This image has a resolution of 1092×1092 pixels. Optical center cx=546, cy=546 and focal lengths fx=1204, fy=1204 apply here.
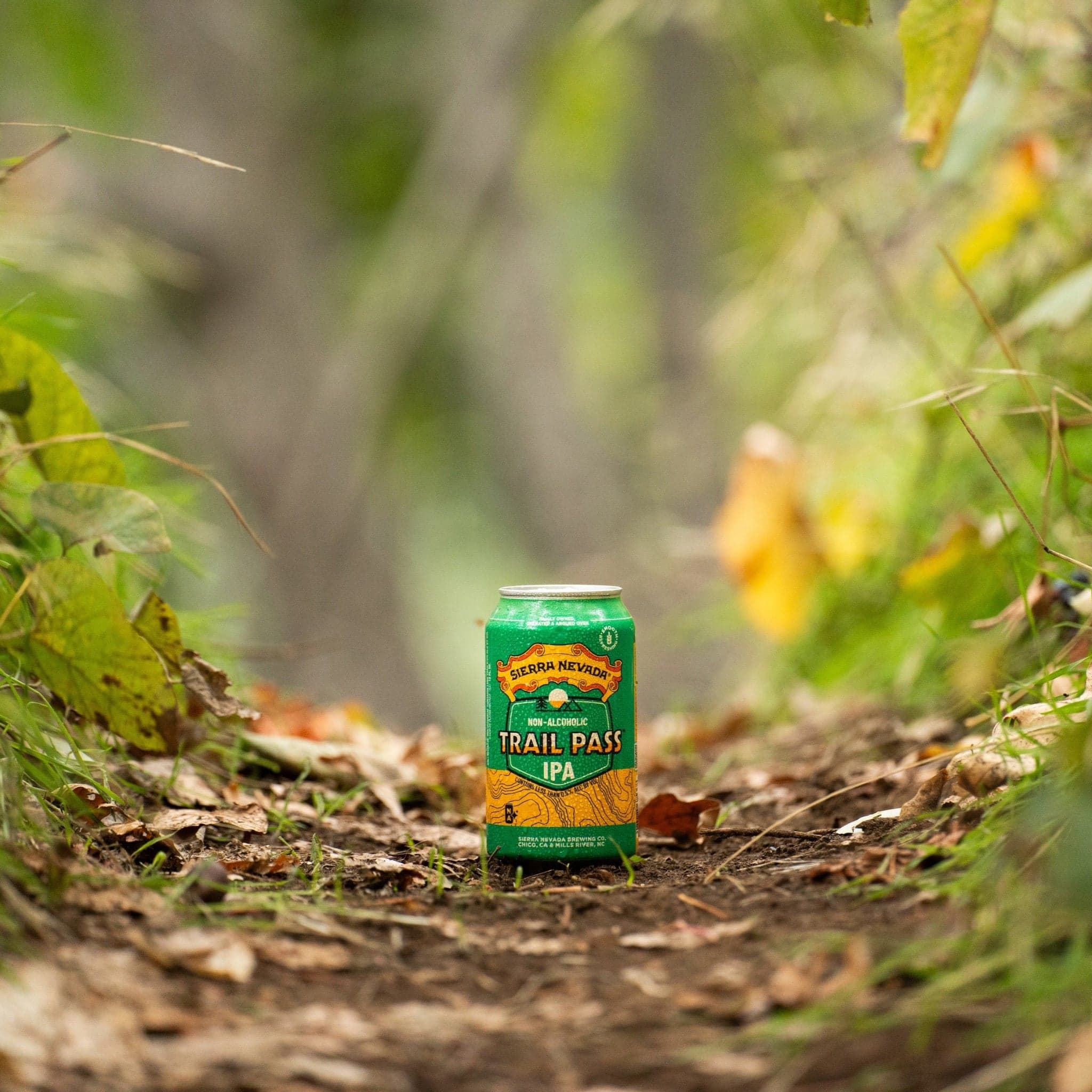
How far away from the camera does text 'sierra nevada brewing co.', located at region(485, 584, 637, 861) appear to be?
51.7 inches

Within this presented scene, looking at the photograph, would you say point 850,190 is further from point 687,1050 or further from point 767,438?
point 687,1050

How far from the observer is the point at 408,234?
18.7 feet

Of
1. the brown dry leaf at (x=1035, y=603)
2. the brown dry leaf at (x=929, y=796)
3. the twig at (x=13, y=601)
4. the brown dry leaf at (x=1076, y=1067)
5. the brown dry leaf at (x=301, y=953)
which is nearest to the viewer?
the brown dry leaf at (x=1076, y=1067)

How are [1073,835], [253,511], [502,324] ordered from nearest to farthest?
1. [1073,835]
2. [253,511]
3. [502,324]

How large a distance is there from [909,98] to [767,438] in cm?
122

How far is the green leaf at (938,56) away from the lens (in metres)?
1.34

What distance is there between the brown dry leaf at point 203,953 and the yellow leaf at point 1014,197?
1800 millimetres

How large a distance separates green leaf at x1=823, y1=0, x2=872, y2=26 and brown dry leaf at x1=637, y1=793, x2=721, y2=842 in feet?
2.88

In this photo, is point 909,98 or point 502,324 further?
point 502,324

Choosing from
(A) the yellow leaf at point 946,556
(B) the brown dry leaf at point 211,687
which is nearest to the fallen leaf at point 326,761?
(B) the brown dry leaf at point 211,687

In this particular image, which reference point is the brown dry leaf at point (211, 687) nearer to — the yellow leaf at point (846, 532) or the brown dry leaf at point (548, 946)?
the brown dry leaf at point (548, 946)

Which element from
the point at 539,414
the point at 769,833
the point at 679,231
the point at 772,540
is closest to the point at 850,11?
the point at 769,833

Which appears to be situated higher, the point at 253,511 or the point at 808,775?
the point at 253,511

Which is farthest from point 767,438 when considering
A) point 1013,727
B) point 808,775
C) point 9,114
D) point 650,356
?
point 650,356
